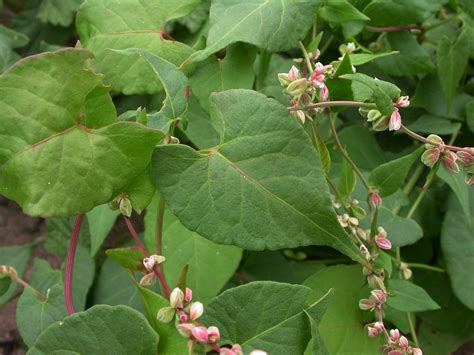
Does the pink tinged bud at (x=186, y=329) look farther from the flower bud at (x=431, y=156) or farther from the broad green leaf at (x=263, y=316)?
the flower bud at (x=431, y=156)

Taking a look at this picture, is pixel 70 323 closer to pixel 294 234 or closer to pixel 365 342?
pixel 294 234

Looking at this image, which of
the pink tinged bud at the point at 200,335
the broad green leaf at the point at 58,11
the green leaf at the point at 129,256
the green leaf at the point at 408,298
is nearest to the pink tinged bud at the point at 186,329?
the pink tinged bud at the point at 200,335

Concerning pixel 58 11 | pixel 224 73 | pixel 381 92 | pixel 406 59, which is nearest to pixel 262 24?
pixel 224 73

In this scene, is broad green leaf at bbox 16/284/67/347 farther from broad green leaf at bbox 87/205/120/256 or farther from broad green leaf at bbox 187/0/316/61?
broad green leaf at bbox 187/0/316/61

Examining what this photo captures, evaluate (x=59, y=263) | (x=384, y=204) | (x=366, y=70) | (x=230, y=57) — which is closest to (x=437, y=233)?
(x=384, y=204)

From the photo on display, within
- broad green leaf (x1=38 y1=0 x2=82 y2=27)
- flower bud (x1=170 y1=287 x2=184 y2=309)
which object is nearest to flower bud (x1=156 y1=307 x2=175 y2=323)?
flower bud (x1=170 y1=287 x2=184 y2=309)

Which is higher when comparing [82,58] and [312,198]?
[82,58]

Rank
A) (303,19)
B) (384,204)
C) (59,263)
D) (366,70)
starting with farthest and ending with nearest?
1. (59,263)
2. (366,70)
3. (384,204)
4. (303,19)
